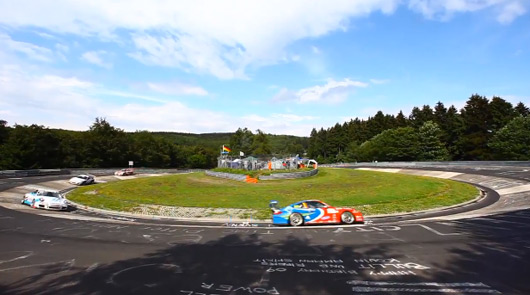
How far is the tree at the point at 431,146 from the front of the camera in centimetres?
8494

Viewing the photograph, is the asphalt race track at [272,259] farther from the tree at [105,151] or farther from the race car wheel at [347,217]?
the tree at [105,151]

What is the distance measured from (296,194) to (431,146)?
70.6 meters

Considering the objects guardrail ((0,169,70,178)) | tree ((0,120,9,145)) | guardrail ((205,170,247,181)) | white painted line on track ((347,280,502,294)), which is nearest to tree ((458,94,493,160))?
guardrail ((205,170,247,181))

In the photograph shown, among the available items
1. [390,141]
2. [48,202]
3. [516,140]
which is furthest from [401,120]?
[48,202]

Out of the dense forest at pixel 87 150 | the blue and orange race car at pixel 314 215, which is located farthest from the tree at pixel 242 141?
the blue and orange race car at pixel 314 215

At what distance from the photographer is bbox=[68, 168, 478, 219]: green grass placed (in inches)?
947

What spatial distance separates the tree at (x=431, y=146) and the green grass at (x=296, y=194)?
2244 inches

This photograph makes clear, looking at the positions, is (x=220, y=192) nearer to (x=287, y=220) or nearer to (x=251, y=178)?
(x=251, y=178)

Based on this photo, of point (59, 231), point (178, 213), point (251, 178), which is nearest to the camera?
point (59, 231)

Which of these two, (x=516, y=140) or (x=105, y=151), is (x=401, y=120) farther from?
(x=105, y=151)

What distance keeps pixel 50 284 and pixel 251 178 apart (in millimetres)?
28566

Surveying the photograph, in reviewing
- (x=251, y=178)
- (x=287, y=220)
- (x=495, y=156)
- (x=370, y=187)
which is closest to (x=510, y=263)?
(x=287, y=220)

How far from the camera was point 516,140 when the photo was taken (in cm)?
6812

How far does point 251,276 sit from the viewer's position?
346 inches
